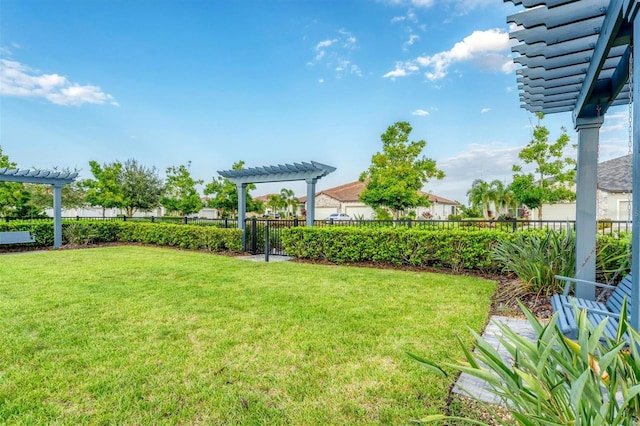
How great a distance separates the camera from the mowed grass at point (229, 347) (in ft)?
6.99

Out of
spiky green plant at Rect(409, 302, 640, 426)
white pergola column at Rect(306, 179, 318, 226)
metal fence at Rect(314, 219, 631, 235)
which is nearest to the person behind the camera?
spiky green plant at Rect(409, 302, 640, 426)

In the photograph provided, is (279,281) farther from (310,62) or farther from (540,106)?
(310,62)

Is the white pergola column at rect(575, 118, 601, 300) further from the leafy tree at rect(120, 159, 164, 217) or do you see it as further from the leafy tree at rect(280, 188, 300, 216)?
the leafy tree at rect(280, 188, 300, 216)

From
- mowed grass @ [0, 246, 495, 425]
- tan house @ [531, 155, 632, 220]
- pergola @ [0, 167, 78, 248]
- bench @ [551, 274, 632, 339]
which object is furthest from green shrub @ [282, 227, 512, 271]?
tan house @ [531, 155, 632, 220]

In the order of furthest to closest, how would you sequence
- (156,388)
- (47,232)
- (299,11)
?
1. (47,232)
2. (299,11)
3. (156,388)

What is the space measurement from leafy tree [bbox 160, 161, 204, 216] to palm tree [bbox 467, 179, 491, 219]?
25.7m

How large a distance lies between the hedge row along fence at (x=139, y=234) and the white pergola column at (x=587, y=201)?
842 cm

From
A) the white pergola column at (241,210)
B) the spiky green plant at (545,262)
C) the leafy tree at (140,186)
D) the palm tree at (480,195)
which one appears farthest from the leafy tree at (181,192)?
the palm tree at (480,195)

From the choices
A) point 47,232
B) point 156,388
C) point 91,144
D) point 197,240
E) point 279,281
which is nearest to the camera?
point 156,388

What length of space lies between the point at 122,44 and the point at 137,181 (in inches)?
520

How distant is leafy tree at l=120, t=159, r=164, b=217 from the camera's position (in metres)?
21.5

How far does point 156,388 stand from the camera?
7.79 ft

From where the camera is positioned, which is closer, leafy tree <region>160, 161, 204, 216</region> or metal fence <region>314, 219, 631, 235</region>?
metal fence <region>314, 219, 631, 235</region>

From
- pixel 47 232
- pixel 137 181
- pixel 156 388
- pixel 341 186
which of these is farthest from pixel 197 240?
pixel 341 186
